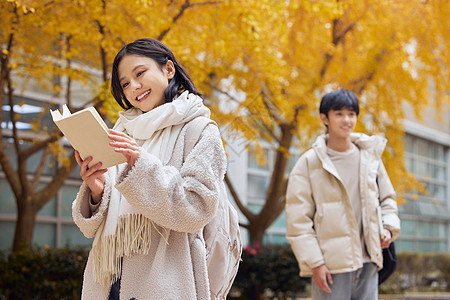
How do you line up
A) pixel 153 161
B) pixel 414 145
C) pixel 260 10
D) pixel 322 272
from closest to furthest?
pixel 153 161 < pixel 322 272 < pixel 260 10 < pixel 414 145

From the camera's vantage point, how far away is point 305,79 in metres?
8.08

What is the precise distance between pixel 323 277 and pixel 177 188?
184cm

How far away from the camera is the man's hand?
11.3 ft

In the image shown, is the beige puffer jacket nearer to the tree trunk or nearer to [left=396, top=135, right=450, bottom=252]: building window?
the tree trunk

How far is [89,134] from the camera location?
187 centimetres

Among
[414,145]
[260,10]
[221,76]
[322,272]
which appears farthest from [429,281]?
[322,272]

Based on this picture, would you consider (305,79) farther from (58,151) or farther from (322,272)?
(322,272)

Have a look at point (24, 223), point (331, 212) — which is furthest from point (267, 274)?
point (331, 212)

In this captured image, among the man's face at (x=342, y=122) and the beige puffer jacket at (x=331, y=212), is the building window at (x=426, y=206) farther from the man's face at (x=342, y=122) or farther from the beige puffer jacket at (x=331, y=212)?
the man's face at (x=342, y=122)

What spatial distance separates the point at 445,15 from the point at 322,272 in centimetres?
536

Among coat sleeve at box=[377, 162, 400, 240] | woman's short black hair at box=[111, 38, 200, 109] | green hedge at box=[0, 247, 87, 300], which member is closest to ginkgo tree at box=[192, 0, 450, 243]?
green hedge at box=[0, 247, 87, 300]

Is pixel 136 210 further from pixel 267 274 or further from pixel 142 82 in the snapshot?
pixel 267 274

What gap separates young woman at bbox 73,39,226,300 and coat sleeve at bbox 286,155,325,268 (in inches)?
62.3

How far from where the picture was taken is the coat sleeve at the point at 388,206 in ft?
12.0
